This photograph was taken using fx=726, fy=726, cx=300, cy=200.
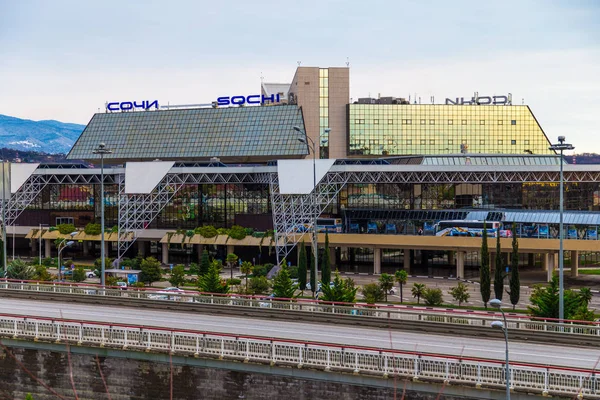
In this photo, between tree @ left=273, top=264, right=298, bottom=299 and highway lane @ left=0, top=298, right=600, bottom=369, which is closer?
highway lane @ left=0, top=298, right=600, bottom=369

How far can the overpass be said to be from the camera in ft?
120

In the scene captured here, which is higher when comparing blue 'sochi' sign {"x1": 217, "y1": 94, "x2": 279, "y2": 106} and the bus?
blue 'sochi' sign {"x1": 217, "y1": 94, "x2": 279, "y2": 106}

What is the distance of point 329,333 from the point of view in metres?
48.2

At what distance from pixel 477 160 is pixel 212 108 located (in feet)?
185

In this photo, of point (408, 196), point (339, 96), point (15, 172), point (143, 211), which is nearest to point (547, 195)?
point (408, 196)

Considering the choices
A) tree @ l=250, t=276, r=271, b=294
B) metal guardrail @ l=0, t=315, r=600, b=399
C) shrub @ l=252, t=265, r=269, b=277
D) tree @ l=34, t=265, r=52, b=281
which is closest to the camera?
metal guardrail @ l=0, t=315, r=600, b=399

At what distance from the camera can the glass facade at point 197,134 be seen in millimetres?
140750

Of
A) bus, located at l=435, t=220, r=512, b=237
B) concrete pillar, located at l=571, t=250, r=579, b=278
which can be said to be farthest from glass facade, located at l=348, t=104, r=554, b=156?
concrete pillar, located at l=571, t=250, r=579, b=278

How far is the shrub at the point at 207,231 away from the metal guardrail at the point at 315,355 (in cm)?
6807

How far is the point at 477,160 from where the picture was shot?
394 ft

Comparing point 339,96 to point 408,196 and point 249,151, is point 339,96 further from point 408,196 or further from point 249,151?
point 408,196

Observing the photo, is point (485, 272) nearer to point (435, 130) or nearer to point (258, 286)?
point (258, 286)

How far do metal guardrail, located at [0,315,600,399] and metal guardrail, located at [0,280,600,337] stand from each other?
29.3 ft

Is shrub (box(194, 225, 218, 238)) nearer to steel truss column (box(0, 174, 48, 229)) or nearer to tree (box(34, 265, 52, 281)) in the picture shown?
tree (box(34, 265, 52, 281))
